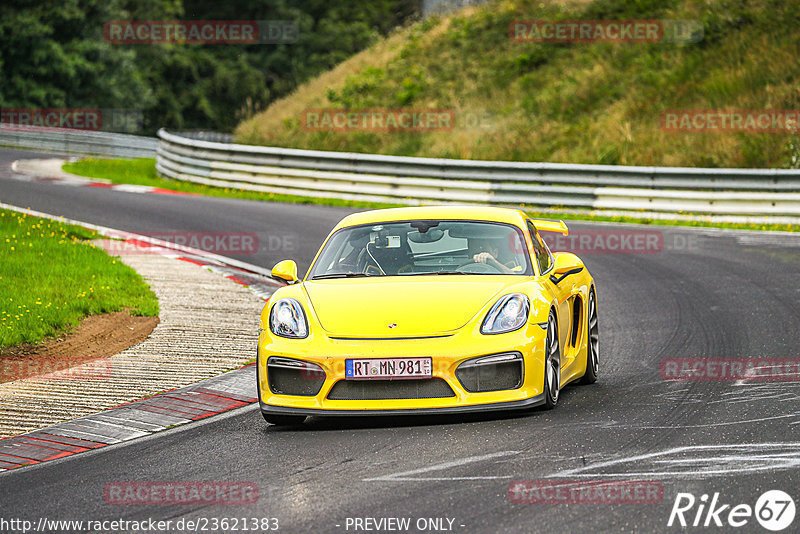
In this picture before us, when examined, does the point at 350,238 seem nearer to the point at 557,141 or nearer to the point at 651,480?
the point at 651,480

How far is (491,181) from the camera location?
23.2 meters

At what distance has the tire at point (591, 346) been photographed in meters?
8.39

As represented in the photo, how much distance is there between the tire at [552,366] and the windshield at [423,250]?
1.89 feet

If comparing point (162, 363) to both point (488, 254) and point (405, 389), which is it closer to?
point (488, 254)

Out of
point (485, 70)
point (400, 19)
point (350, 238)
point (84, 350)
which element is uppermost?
point (400, 19)

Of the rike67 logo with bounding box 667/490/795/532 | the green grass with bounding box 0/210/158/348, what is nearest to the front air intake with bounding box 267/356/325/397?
the rike67 logo with bounding box 667/490/795/532

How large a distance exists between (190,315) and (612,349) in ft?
14.3

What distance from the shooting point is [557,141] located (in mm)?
27719

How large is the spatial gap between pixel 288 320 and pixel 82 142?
3480 centimetres

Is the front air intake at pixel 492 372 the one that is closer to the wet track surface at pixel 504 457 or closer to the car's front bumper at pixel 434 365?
the car's front bumper at pixel 434 365

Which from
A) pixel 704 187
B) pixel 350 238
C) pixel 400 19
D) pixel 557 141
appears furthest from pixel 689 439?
pixel 400 19

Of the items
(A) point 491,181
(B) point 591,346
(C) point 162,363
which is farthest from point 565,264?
(A) point 491,181

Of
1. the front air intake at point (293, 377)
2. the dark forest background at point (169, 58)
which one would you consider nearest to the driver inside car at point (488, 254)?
the front air intake at point (293, 377)

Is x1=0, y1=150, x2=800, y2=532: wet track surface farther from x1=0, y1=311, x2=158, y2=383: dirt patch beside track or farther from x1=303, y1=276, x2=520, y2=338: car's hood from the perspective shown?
x1=0, y1=311, x2=158, y2=383: dirt patch beside track
